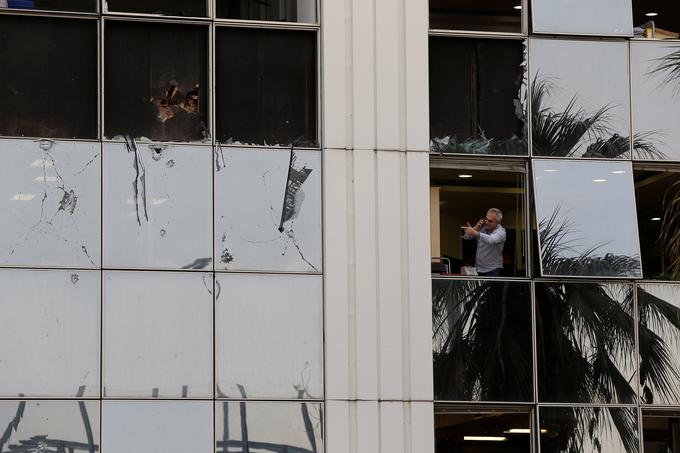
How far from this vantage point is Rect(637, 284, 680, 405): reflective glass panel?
20.4 m

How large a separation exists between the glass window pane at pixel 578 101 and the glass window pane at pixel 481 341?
197 centimetres

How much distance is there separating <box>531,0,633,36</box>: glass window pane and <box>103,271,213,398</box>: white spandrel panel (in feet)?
18.5

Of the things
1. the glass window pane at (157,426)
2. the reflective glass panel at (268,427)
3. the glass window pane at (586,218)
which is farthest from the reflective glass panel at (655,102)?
the glass window pane at (157,426)

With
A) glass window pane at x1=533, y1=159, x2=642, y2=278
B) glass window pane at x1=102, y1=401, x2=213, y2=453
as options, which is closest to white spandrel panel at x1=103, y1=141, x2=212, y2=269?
glass window pane at x1=102, y1=401, x2=213, y2=453

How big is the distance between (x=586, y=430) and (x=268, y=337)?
13.5 ft

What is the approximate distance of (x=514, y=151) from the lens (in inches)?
816

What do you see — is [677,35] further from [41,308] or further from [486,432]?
[41,308]

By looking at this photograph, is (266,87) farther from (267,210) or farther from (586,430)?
(586,430)

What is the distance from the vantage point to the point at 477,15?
21.2 metres

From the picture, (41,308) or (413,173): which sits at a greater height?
(413,173)

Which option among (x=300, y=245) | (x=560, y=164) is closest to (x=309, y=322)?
(x=300, y=245)

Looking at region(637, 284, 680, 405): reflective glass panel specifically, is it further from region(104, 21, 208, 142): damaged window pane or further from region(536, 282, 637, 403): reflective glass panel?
region(104, 21, 208, 142): damaged window pane

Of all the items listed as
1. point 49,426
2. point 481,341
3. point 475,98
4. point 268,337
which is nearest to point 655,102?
point 475,98

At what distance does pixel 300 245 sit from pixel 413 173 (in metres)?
1.69
